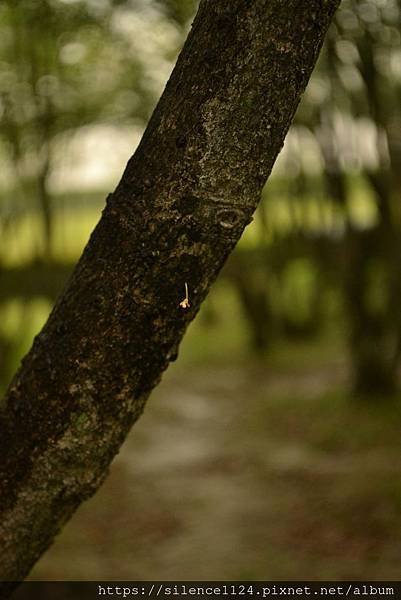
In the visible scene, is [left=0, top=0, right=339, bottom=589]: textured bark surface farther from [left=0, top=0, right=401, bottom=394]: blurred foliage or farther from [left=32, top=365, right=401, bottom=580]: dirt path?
[left=0, top=0, right=401, bottom=394]: blurred foliage

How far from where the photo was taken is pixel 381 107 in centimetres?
1156

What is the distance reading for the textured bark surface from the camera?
2.47 metres

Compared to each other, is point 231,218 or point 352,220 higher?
point 352,220

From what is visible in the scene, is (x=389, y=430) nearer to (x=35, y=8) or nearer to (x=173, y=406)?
(x=173, y=406)

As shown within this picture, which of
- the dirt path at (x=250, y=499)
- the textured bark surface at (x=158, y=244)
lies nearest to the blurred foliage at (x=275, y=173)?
the dirt path at (x=250, y=499)

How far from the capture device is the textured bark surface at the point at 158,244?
2473 millimetres

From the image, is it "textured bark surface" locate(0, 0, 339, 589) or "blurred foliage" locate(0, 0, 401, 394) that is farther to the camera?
"blurred foliage" locate(0, 0, 401, 394)

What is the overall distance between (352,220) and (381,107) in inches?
82.5

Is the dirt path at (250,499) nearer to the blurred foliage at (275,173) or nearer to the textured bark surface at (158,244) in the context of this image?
the blurred foliage at (275,173)

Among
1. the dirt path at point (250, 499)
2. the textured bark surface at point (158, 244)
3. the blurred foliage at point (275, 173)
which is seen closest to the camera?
the textured bark surface at point (158, 244)

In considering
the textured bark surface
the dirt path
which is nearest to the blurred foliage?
the dirt path

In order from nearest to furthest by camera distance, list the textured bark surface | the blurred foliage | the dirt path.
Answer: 1. the textured bark surface
2. the dirt path
3. the blurred foliage

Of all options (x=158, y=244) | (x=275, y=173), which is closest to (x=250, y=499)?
→ (x=158, y=244)

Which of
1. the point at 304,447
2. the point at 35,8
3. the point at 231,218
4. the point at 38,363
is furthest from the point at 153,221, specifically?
the point at 304,447
